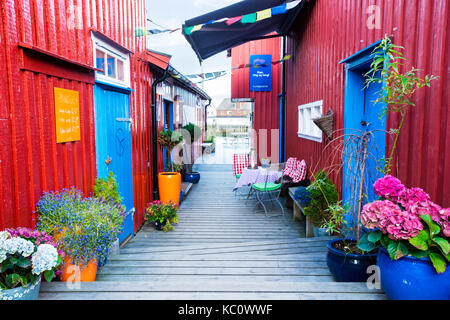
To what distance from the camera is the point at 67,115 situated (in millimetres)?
3201

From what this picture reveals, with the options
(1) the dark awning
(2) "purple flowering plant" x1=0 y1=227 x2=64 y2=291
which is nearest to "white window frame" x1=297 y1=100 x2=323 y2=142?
(1) the dark awning

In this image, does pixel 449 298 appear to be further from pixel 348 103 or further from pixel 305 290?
pixel 348 103

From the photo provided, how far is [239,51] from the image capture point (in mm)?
10602

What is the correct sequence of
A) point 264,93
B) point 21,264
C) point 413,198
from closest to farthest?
point 21,264
point 413,198
point 264,93

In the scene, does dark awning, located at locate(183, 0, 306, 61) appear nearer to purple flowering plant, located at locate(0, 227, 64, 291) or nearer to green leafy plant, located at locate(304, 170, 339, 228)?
green leafy plant, located at locate(304, 170, 339, 228)

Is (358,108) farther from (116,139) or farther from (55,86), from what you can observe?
(55,86)

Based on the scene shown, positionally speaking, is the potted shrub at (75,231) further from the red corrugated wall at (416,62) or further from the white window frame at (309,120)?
the white window frame at (309,120)

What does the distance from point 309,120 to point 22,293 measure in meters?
5.48

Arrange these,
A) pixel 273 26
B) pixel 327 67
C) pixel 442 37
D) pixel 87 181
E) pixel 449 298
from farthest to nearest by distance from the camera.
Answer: pixel 273 26 → pixel 327 67 → pixel 87 181 → pixel 442 37 → pixel 449 298

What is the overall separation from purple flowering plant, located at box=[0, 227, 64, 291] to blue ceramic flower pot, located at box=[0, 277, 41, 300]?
0.03 m

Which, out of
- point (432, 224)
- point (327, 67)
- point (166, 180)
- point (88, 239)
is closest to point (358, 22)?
point (327, 67)

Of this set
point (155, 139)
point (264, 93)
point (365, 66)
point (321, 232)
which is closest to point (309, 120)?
point (365, 66)

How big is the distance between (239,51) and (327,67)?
5.96 metres

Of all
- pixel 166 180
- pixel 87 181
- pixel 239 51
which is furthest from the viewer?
pixel 239 51
